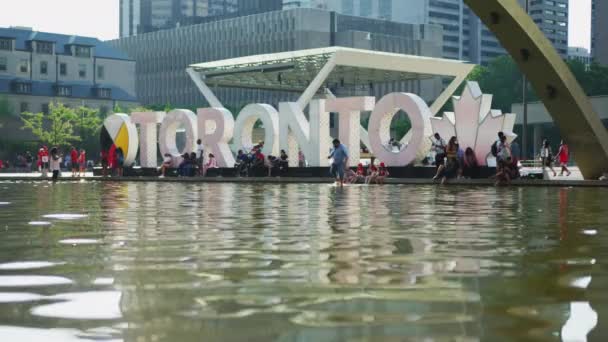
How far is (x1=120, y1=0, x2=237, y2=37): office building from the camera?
545 ft

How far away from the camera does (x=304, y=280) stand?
586cm

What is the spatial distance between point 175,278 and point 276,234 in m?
3.71

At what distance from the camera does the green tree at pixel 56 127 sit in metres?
82.8

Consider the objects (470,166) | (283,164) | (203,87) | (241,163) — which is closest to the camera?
(470,166)

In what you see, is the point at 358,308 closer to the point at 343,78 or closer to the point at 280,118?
the point at 280,118

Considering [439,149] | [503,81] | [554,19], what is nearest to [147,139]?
[439,149]

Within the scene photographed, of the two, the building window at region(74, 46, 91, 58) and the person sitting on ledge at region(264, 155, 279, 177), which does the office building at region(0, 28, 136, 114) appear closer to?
the building window at region(74, 46, 91, 58)

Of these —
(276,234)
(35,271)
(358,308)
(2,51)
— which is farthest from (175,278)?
(2,51)

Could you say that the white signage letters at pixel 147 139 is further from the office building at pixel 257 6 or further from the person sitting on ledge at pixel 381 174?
the office building at pixel 257 6

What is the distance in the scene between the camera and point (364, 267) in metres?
6.61

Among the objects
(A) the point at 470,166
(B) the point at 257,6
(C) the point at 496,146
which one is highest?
(B) the point at 257,6

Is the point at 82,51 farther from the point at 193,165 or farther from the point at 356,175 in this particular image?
the point at 356,175

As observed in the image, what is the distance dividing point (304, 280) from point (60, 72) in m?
101

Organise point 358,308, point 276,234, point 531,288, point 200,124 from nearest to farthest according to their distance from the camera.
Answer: point 358,308
point 531,288
point 276,234
point 200,124
